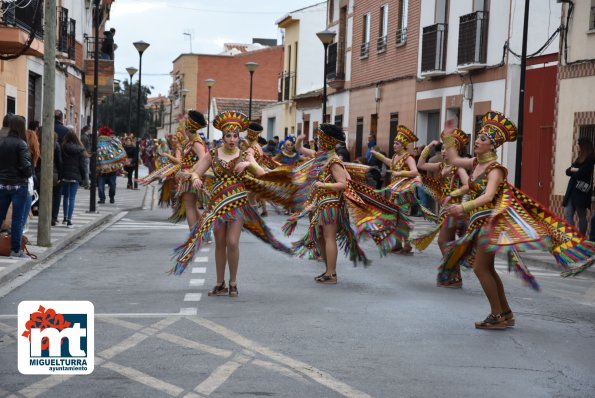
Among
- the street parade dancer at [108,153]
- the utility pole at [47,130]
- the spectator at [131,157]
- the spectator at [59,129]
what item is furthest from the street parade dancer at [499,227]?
the spectator at [131,157]

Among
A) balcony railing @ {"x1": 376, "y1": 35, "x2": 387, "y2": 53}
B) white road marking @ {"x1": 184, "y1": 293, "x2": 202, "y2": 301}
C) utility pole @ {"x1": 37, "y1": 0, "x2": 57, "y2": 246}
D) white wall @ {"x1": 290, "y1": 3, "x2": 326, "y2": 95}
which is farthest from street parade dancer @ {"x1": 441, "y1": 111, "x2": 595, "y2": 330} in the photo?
white wall @ {"x1": 290, "y1": 3, "x2": 326, "y2": 95}

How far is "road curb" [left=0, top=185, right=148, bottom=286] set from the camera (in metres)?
12.4

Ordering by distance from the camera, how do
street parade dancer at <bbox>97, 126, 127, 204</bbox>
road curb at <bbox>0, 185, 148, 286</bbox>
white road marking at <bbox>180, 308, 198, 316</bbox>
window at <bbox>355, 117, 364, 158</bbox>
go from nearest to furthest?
white road marking at <bbox>180, 308, 198, 316</bbox>
road curb at <bbox>0, 185, 148, 286</bbox>
street parade dancer at <bbox>97, 126, 127, 204</bbox>
window at <bbox>355, 117, 364, 158</bbox>

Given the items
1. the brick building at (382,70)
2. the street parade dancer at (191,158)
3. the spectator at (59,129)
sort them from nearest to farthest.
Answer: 1. the street parade dancer at (191,158)
2. the spectator at (59,129)
3. the brick building at (382,70)

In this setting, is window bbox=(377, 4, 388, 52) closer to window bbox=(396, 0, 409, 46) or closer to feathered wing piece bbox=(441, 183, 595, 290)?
window bbox=(396, 0, 409, 46)

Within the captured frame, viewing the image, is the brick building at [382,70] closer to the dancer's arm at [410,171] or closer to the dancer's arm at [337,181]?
the dancer's arm at [410,171]

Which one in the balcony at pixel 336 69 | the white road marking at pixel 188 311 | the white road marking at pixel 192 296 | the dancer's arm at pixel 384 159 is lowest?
the white road marking at pixel 192 296

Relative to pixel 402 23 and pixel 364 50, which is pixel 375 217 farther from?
pixel 364 50

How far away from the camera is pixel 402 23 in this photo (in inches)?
1320

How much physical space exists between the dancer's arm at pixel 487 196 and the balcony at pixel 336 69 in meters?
31.6

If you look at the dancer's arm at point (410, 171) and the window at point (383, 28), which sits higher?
the window at point (383, 28)

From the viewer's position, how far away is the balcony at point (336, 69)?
41.2 meters

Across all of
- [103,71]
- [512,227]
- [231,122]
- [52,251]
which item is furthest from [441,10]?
[512,227]

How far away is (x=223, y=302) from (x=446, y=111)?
19.4 metres
